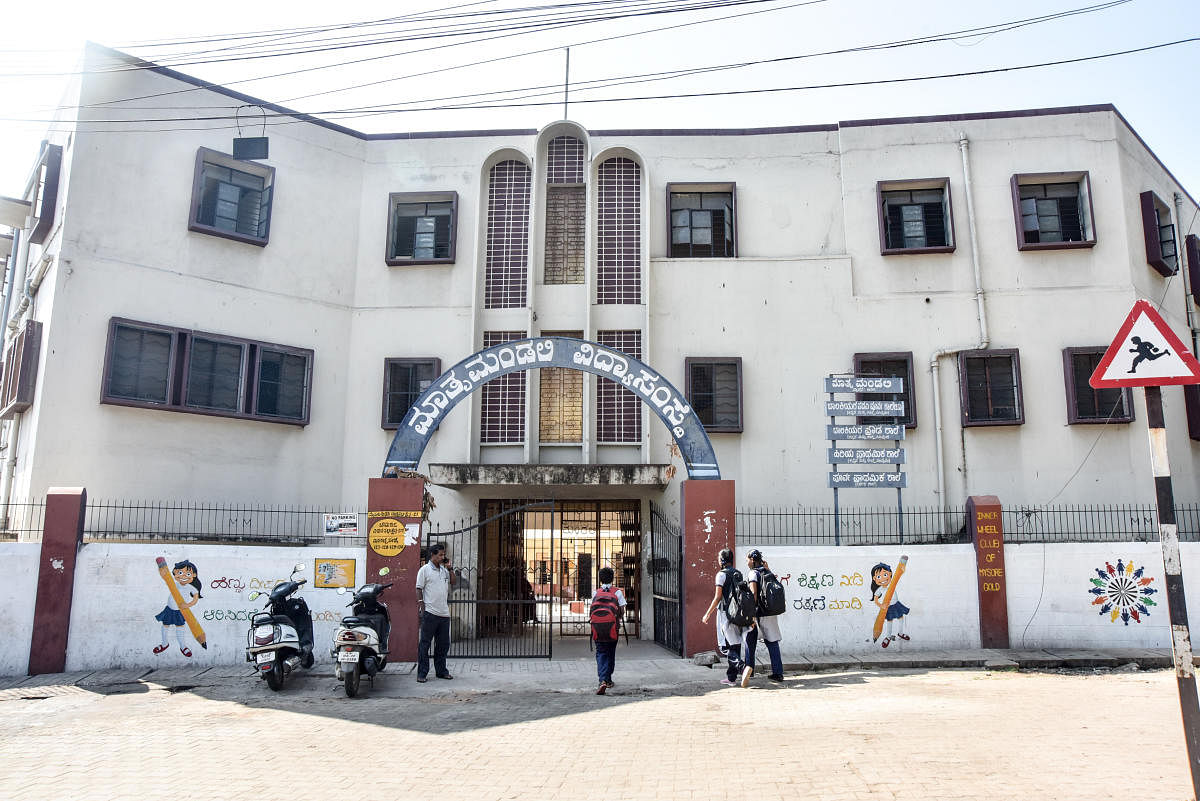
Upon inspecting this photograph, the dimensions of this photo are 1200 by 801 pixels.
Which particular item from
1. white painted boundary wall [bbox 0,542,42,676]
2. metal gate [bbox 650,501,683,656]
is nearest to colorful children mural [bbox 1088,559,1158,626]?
metal gate [bbox 650,501,683,656]

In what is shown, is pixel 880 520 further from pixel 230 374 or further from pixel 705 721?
pixel 230 374

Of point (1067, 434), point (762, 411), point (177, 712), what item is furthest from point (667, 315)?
point (177, 712)

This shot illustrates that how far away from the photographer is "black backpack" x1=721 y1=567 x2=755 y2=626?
10.3m

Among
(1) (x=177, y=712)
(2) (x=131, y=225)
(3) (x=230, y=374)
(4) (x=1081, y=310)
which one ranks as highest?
(2) (x=131, y=225)

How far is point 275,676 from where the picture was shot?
10.1 meters

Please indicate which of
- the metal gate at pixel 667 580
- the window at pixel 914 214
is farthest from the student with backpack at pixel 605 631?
the window at pixel 914 214

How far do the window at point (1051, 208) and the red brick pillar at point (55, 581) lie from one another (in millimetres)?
16461

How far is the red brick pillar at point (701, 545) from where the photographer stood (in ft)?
40.6

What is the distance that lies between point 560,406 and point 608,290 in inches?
97.6

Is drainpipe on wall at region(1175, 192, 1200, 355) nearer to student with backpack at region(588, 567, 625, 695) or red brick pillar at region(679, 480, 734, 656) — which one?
red brick pillar at region(679, 480, 734, 656)

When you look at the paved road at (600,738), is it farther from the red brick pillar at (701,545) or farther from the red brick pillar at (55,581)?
the red brick pillar at (701,545)

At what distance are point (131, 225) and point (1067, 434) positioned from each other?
16.9m

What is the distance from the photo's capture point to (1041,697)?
30.6 ft

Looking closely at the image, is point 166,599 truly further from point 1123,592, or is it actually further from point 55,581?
point 1123,592
